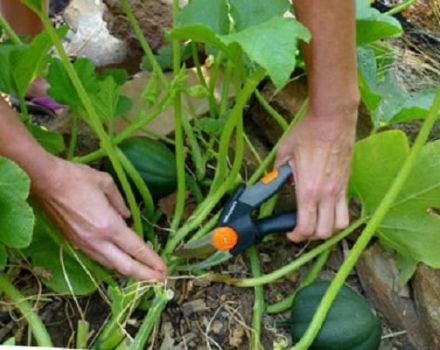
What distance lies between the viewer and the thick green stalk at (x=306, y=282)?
56.3 inches

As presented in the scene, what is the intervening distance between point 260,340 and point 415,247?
0.27 meters

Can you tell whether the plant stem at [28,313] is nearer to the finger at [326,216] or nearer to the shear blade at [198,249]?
the shear blade at [198,249]

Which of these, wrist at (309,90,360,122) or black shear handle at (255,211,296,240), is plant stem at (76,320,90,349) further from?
wrist at (309,90,360,122)

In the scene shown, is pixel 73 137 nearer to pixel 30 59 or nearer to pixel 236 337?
pixel 30 59

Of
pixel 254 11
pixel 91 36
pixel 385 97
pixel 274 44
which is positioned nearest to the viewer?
pixel 274 44

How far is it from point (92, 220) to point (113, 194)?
84 mm

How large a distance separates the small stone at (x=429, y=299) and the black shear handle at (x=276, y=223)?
258 millimetres

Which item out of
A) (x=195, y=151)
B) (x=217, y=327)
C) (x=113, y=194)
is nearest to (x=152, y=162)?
(x=195, y=151)

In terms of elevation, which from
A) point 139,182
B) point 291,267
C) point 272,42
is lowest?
→ point 291,267

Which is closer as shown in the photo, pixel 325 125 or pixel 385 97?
pixel 325 125

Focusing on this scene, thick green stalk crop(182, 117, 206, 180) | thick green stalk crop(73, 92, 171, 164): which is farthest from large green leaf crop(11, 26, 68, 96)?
thick green stalk crop(182, 117, 206, 180)

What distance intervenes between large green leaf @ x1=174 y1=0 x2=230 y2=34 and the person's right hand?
0.85 ft

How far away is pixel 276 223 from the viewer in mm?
1341

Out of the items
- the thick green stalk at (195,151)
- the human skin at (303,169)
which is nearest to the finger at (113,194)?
the human skin at (303,169)
